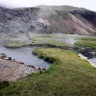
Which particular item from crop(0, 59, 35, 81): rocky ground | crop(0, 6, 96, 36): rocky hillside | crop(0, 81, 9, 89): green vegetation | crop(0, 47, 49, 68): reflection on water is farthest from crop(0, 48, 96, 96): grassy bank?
crop(0, 6, 96, 36): rocky hillside

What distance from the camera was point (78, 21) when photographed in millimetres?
158750

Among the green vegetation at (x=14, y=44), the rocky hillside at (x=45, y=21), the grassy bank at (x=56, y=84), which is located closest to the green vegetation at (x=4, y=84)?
the grassy bank at (x=56, y=84)

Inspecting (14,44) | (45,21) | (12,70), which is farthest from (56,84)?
(45,21)

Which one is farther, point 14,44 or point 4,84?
point 14,44

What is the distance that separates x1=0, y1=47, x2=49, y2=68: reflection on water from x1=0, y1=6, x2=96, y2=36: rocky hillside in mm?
30256

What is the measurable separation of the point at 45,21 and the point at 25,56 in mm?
70616

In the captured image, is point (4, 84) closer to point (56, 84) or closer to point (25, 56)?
point (56, 84)

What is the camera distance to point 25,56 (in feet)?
216

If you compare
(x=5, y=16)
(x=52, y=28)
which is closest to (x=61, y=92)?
(x=5, y=16)

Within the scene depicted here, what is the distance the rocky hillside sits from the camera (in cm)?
11338

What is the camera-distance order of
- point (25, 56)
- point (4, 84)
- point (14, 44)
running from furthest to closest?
point (14, 44), point (25, 56), point (4, 84)

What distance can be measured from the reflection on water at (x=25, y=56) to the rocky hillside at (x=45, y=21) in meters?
30.3

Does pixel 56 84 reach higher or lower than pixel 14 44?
higher

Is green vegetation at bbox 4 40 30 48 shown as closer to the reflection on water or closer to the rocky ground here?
the reflection on water
